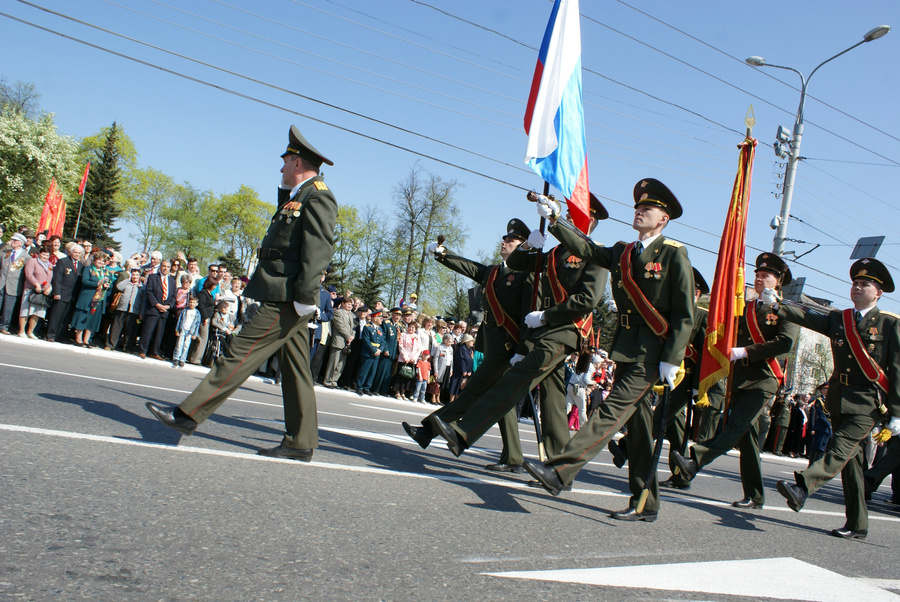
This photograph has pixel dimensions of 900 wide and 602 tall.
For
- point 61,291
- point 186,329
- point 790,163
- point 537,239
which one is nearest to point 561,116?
point 537,239

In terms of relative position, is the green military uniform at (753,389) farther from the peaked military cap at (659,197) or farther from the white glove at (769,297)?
the peaked military cap at (659,197)

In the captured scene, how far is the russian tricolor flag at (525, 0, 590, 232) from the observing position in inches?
267

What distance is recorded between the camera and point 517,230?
691 centimetres

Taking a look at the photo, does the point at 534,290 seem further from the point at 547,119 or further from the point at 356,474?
the point at 356,474

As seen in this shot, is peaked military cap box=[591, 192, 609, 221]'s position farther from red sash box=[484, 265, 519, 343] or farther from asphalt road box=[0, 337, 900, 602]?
asphalt road box=[0, 337, 900, 602]

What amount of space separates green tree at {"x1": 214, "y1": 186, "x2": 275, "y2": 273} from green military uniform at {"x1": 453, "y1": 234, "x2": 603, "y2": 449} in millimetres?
59169

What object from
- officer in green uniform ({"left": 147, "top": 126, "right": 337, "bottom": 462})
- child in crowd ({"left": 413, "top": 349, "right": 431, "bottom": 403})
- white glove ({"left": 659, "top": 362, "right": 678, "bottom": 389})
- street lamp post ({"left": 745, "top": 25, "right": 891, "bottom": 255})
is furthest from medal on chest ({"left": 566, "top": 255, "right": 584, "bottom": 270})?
street lamp post ({"left": 745, "top": 25, "right": 891, "bottom": 255})

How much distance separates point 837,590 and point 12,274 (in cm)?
1318

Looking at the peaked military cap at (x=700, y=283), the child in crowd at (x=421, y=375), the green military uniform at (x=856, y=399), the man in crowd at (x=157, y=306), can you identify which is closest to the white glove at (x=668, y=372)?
the green military uniform at (x=856, y=399)

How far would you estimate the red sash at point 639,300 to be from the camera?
504cm

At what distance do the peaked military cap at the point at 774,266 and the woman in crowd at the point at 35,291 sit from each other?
11562 mm

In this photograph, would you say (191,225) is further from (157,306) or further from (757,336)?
(757,336)

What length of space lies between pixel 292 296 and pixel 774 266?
479 cm

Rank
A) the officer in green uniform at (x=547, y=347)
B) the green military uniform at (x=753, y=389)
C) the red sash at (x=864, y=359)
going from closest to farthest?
the officer in green uniform at (x=547, y=347)
the red sash at (x=864, y=359)
the green military uniform at (x=753, y=389)
